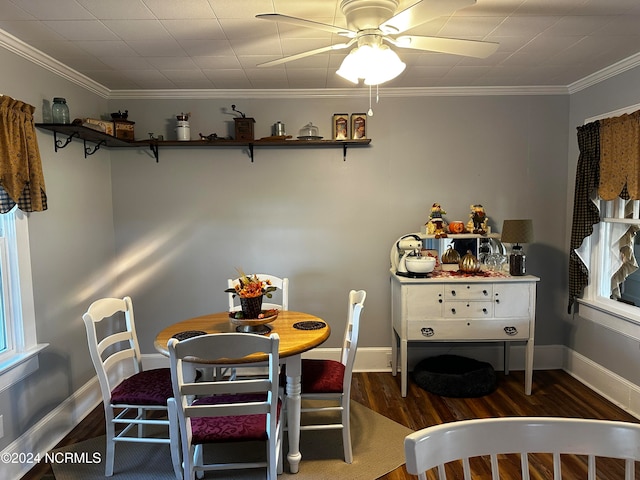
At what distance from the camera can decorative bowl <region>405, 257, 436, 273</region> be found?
3179mm

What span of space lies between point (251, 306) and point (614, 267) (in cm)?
272

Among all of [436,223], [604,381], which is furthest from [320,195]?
[604,381]

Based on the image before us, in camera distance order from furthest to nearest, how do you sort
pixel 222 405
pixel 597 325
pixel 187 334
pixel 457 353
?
pixel 457 353 < pixel 597 325 < pixel 187 334 < pixel 222 405

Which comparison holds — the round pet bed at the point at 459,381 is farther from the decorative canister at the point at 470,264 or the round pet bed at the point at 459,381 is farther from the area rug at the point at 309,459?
the decorative canister at the point at 470,264

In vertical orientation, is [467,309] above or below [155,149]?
below

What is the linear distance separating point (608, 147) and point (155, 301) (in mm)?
3682

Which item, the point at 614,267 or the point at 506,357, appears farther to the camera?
the point at 506,357

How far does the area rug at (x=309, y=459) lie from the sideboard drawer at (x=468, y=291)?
3.29 feet

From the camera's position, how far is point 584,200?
321cm

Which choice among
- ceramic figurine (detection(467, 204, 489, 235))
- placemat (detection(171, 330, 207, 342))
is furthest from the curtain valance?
placemat (detection(171, 330, 207, 342))

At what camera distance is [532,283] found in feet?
10.4

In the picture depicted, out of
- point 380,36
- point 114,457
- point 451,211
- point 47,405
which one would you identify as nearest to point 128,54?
point 380,36

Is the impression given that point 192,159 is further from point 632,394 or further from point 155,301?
point 632,394

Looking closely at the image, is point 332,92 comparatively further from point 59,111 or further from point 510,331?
point 510,331
